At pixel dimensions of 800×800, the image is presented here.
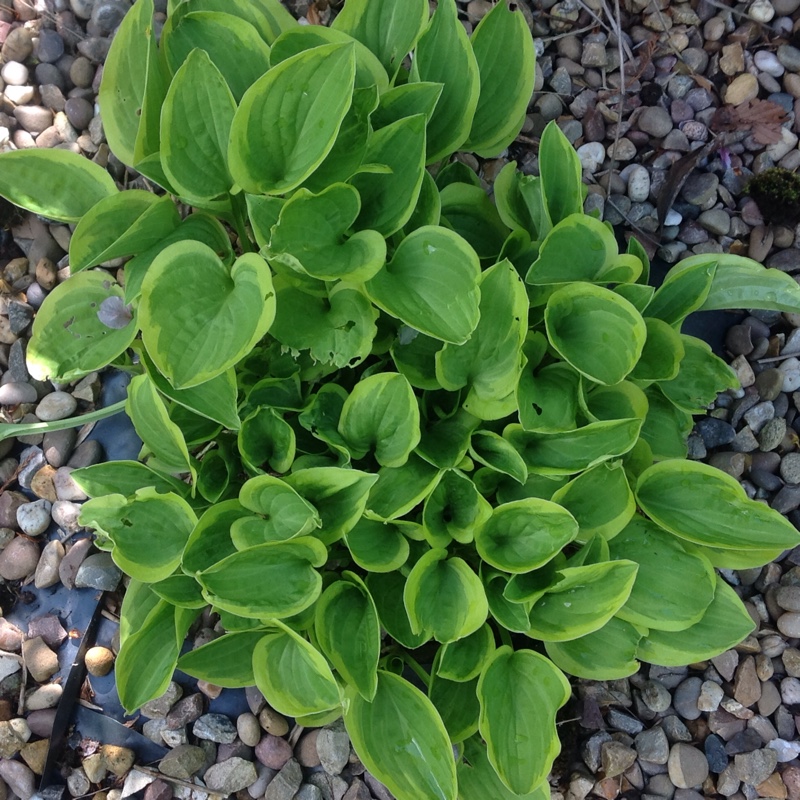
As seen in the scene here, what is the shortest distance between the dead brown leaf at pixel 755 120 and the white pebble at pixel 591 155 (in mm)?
292

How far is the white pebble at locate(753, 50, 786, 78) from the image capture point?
67.9 inches

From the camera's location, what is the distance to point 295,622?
1187 mm

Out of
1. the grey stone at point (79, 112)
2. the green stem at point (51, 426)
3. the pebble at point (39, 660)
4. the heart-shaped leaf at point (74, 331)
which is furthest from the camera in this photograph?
the grey stone at point (79, 112)

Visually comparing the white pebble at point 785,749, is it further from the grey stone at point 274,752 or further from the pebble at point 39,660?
the pebble at point 39,660

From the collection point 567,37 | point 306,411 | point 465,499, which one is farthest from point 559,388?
point 567,37

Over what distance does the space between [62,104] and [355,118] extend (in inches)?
38.7

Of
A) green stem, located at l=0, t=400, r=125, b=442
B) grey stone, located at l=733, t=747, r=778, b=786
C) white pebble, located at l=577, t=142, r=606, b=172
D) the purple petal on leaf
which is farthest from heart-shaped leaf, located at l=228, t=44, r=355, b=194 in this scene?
grey stone, located at l=733, t=747, r=778, b=786

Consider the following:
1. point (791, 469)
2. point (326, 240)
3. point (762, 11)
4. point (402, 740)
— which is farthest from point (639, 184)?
point (402, 740)

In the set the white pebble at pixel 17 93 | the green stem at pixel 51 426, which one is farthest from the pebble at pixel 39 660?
the white pebble at pixel 17 93

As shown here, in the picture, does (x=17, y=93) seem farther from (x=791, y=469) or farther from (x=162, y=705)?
(x=791, y=469)

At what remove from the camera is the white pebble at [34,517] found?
150 cm

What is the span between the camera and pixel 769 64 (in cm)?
173

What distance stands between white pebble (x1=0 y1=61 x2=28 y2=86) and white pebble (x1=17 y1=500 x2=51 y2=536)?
100 centimetres

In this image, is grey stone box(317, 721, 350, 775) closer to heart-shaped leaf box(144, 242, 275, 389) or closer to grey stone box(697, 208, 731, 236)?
heart-shaped leaf box(144, 242, 275, 389)
